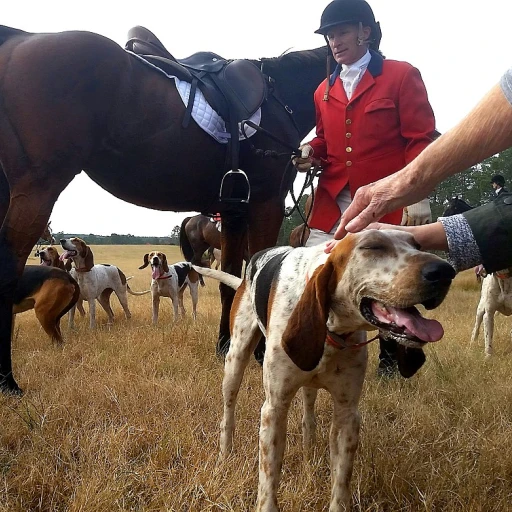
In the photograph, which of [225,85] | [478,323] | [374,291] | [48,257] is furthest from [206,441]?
[48,257]

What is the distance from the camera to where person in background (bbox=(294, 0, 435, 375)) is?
322 centimetres

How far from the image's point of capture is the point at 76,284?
6.38 metres

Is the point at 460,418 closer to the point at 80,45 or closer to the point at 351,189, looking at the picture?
the point at 351,189

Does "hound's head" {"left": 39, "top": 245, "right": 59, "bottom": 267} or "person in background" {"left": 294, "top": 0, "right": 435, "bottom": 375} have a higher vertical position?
"person in background" {"left": 294, "top": 0, "right": 435, "bottom": 375}

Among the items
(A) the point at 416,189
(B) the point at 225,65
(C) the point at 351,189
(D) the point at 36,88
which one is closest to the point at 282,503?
(A) the point at 416,189

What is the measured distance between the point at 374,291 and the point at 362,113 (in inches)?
72.4

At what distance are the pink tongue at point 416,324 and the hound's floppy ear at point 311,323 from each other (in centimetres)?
22

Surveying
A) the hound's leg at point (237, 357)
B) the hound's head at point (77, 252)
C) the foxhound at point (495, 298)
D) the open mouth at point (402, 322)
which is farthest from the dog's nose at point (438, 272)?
the hound's head at point (77, 252)

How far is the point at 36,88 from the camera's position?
3.24 m

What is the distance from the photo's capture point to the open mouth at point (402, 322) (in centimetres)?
167

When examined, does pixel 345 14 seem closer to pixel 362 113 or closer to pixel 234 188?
pixel 362 113

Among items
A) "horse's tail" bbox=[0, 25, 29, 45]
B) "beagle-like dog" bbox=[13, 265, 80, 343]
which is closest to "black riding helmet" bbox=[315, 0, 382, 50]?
"horse's tail" bbox=[0, 25, 29, 45]

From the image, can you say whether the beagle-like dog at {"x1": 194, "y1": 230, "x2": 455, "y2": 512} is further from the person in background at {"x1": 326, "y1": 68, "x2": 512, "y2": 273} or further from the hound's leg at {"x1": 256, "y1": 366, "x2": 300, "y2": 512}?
the person in background at {"x1": 326, "y1": 68, "x2": 512, "y2": 273}

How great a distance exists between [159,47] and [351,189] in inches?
78.5
